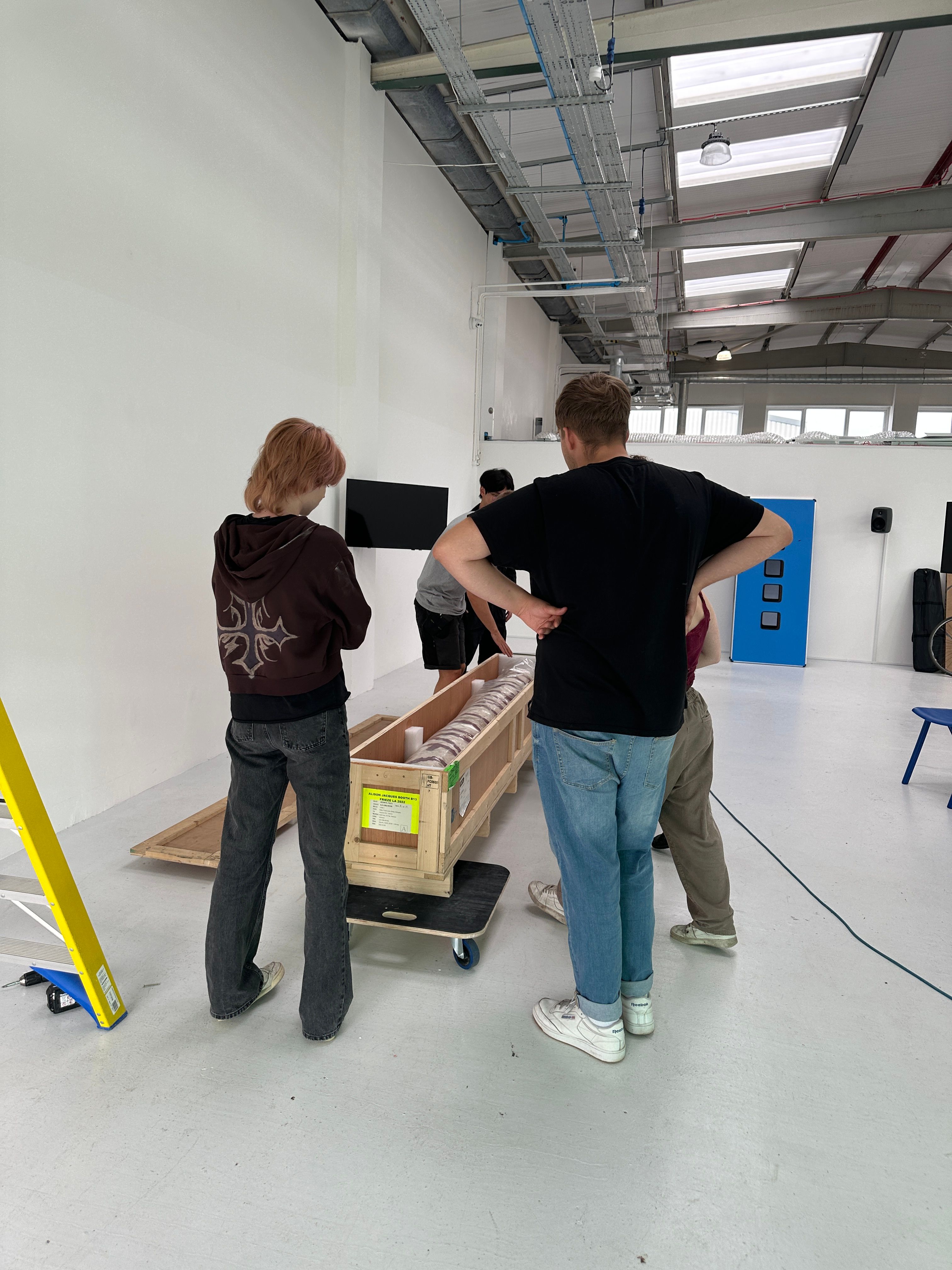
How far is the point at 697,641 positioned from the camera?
224 centimetres

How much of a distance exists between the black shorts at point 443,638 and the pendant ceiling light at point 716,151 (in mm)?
4555

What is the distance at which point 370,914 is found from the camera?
2.27 metres

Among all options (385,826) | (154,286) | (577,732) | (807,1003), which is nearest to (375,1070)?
(385,826)

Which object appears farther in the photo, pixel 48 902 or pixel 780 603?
A: pixel 780 603

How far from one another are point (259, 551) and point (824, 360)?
1541 centimetres

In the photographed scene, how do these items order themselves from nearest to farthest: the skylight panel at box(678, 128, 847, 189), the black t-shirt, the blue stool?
the black t-shirt → the blue stool → the skylight panel at box(678, 128, 847, 189)

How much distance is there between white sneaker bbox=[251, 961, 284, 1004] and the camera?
2.08 m

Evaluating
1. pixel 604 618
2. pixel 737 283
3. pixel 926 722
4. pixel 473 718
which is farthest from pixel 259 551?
pixel 737 283

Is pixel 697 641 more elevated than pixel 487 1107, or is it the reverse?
pixel 697 641

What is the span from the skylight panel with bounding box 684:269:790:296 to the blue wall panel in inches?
135

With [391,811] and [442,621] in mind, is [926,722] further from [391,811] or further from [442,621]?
[391,811]

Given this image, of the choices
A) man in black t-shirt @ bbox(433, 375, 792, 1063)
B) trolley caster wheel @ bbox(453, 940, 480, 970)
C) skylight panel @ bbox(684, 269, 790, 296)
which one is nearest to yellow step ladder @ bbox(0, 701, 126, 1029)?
trolley caster wheel @ bbox(453, 940, 480, 970)

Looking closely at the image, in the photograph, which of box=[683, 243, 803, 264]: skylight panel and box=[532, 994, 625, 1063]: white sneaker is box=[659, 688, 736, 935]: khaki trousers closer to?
box=[532, 994, 625, 1063]: white sneaker

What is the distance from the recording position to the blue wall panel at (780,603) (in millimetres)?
8148
